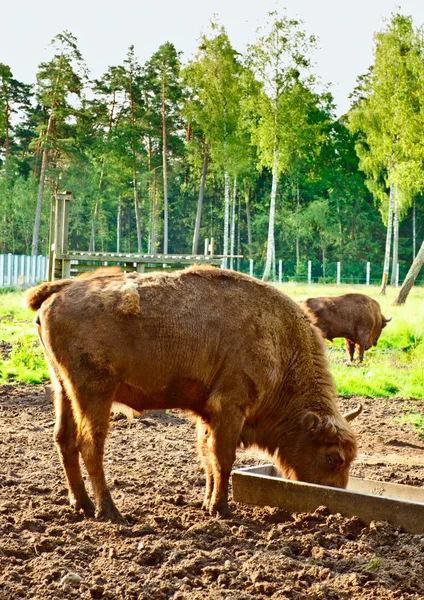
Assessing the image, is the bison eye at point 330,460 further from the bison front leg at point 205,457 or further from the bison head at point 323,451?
the bison front leg at point 205,457

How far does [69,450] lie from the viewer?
227 inches

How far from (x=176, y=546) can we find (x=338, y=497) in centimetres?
135

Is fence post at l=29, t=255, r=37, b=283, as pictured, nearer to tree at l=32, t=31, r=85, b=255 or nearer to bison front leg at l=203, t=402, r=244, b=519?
tree at l=32, t=31, r=85, b=255

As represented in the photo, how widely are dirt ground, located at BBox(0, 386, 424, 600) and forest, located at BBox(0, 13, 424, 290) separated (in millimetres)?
30274

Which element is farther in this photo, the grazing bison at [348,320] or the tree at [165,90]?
the tree at [165,90]

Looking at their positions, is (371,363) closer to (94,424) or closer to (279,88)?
(94,424)

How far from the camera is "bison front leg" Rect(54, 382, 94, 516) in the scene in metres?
5.71

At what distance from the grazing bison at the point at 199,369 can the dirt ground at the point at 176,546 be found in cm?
35

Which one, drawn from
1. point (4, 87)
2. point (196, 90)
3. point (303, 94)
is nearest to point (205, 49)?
point (196, 90)

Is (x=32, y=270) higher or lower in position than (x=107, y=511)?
higher

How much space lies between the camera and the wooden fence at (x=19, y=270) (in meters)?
40.4

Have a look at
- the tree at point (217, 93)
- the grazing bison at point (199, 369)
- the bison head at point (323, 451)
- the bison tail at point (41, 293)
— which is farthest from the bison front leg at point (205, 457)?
the tree at point (217, 93)

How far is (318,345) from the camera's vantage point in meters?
6.42

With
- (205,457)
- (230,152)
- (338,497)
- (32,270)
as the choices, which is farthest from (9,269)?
(338,497)
